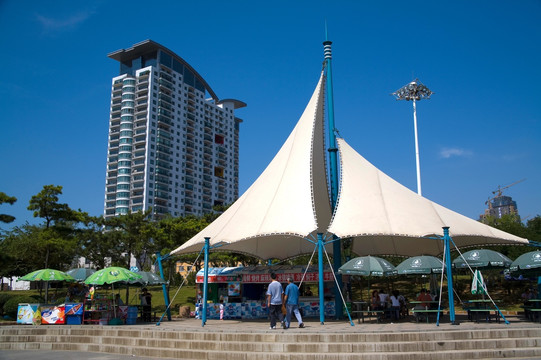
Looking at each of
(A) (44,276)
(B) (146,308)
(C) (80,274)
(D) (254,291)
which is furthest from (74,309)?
(D) (254,291)

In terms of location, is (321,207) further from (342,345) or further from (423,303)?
(342,345)

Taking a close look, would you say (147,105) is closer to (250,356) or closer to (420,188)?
(420,188)

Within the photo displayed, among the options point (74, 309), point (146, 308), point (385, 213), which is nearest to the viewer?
point (385, 213)

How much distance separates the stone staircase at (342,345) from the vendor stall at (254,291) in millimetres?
5668

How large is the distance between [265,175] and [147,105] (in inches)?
3416

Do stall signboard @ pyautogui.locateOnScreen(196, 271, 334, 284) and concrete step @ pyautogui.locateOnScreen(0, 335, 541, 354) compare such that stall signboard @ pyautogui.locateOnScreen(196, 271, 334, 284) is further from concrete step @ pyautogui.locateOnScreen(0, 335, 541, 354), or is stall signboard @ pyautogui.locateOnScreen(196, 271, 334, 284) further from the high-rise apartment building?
the high-rise apartment building

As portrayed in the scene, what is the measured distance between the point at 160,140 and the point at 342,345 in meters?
93.6

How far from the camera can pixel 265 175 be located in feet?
58.4

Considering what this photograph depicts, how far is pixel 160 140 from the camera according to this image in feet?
325

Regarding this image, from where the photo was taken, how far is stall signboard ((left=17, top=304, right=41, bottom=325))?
15570mm

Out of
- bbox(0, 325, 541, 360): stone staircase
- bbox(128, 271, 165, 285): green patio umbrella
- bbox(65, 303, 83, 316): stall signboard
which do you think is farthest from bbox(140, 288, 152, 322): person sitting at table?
bbox(0, 325, 541, 360): stone staircase

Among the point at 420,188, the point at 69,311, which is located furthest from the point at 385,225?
the point at 420,188

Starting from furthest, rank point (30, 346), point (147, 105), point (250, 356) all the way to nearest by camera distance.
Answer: point (147, 105), point (30, 346), point (250, 356)

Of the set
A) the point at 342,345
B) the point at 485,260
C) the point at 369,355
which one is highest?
the point at 485,260
